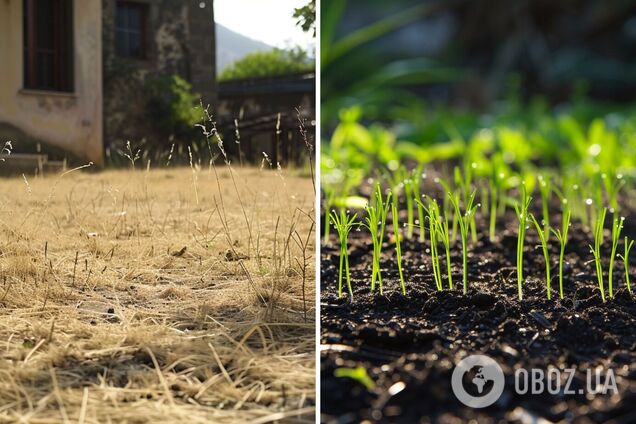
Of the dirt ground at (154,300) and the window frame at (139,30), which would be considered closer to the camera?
the dirt ground at (154,300)

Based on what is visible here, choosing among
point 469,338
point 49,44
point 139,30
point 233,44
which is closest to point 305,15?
point 233,44

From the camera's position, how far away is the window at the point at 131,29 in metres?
2.94

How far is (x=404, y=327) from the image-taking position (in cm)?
135

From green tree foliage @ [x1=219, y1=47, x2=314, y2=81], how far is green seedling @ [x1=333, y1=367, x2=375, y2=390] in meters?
1.42

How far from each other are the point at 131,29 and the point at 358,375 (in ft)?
7.68

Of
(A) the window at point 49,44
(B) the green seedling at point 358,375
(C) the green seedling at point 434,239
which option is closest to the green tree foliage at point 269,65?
(A) the window at point 49,44

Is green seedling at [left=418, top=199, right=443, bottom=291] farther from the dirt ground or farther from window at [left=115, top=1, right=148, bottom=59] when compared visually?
window at [left=115, top=1, right=148, bottom=59]

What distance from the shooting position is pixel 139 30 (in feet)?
9.93

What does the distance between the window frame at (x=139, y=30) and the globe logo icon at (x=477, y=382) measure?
7.16 ft

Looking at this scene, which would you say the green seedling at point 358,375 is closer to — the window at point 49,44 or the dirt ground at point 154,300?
the dirt ground at point 154,300

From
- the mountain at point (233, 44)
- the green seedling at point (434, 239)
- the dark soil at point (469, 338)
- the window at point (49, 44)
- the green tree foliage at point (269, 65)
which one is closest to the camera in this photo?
the dark soil at point (469, 338)

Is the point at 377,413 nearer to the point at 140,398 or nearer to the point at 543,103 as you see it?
the point at 140,398

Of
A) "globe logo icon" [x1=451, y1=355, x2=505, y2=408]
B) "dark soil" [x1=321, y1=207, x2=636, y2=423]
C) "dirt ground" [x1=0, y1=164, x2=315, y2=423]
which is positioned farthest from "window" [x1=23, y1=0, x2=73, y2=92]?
"globe logo icon" [x1=451, y1=355, x2=505, y2=408]

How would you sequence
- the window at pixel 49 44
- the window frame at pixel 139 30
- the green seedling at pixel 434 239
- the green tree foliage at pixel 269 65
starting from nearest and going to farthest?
1. the green seedling at pixel 434 239
2. the green tree foliage at pixel 269 65
3. the window at pixel 49 44
4. the window frame at pixel 139 30
